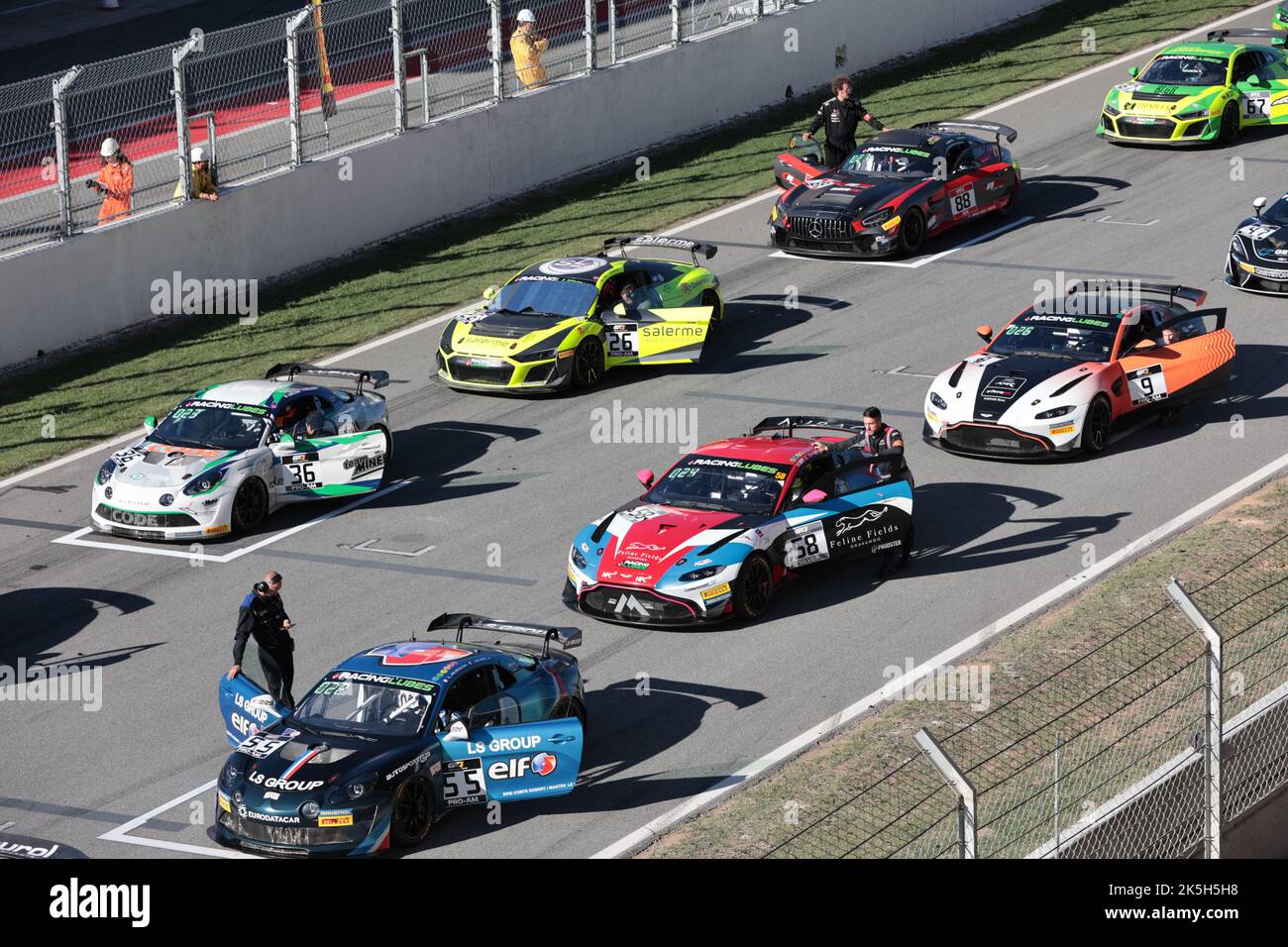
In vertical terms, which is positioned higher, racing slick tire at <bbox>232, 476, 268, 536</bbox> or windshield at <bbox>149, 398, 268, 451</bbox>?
windshield at <bbox>149, 398, 268, 451</bbox>

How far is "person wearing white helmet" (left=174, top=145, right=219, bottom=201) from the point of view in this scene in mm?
26797

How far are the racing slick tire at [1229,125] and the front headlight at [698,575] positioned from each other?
1900cm

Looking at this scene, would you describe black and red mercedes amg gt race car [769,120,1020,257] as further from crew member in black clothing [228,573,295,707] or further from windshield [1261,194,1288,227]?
crew member in black clothing [228,573,295,707]

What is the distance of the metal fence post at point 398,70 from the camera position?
96.3ft

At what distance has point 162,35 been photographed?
133ft

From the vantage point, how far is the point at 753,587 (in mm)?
16844

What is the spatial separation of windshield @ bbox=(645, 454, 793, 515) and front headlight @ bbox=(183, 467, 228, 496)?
464cm

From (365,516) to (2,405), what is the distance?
6586mm

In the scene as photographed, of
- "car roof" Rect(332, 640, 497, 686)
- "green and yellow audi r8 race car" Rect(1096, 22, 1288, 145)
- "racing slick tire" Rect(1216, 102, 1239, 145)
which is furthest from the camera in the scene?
"racing slick tire" Rect(1216, 102, 1239, 145)

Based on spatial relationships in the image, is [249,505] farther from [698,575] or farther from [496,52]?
[496,52]

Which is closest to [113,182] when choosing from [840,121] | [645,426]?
[645,426]

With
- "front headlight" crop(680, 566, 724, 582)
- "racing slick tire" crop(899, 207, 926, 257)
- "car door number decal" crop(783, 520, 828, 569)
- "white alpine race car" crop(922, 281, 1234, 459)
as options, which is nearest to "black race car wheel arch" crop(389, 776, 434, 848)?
"front headlight" crop(680, 566, 724, 582)

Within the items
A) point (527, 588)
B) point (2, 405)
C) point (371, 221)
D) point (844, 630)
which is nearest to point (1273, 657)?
point (844, 630)
